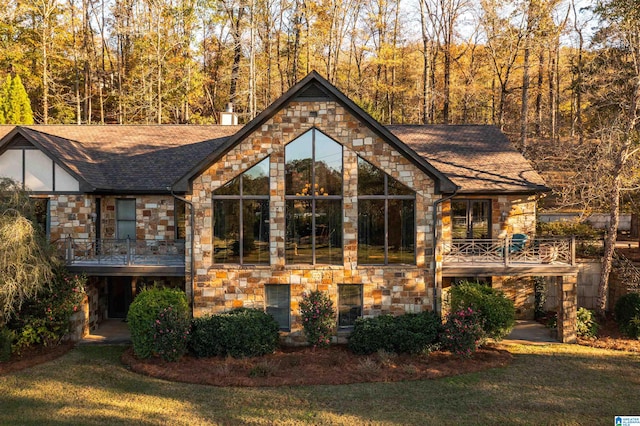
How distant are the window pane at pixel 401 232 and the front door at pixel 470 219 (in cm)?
321

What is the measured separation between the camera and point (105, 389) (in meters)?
10.7

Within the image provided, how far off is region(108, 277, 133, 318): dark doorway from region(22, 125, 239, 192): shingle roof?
372 cm

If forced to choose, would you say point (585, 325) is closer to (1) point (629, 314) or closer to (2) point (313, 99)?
(1) point (629, 314)

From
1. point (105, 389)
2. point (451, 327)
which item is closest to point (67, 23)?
point (105, 389)

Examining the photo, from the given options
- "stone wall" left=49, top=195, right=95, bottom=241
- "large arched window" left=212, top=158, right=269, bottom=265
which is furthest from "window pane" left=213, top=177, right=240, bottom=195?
"stone wall" left=49, top=195, right=95, bottom=241

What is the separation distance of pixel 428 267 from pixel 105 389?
900cm

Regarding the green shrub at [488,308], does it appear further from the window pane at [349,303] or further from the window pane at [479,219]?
the window pane at [479,219]

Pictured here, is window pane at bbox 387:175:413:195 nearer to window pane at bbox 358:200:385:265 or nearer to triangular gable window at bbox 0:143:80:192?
window pane at bbox 358:200:385:265

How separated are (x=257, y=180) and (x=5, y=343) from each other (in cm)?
791

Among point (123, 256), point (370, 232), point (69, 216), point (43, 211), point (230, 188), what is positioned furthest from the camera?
point (43, 211)

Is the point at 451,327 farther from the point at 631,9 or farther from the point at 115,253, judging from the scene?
the point at 631,9

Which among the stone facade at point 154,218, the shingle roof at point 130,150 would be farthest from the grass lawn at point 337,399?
the shingle roof at point 130,150

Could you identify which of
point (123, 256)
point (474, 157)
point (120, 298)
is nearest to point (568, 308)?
point (474, 157)

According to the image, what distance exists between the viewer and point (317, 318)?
13.3 meters
